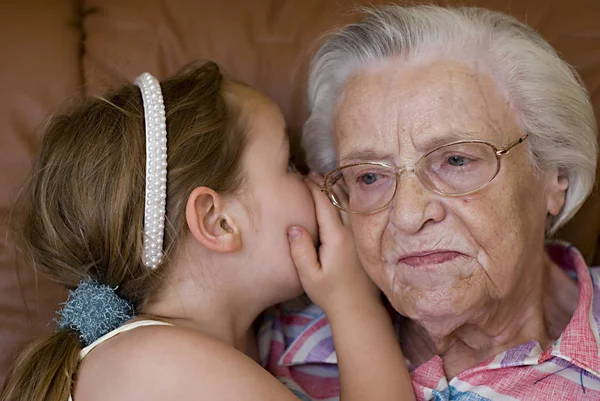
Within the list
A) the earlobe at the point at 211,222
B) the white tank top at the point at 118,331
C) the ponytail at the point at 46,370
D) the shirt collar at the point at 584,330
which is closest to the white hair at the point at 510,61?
the shirt collar at the point at 584,330

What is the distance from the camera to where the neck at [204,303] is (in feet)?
6.04

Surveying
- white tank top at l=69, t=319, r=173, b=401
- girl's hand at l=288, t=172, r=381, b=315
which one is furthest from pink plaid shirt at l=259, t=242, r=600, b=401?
white tank top at l=69, t=319, r=173, b=401

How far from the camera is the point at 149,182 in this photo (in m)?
1.76

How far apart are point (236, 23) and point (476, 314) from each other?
1.08 metres

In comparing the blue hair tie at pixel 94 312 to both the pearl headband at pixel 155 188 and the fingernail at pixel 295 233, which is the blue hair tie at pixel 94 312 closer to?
the pearl headband at pixel 155 188

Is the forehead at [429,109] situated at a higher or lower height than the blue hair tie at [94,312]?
higher

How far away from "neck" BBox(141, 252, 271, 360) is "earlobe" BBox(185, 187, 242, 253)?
81 mm

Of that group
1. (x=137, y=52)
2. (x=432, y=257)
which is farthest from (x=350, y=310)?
(x=137, y=52)

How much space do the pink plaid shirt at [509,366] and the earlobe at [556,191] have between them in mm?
205

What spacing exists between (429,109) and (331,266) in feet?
1.65

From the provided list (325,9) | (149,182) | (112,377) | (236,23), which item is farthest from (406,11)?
(112,377)

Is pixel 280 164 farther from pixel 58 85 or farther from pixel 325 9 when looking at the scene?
pixel 58 85

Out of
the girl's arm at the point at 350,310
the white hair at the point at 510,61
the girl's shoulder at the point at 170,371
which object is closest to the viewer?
the girl's shoulder at the point at 170,371

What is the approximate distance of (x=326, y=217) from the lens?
1.99 m
